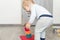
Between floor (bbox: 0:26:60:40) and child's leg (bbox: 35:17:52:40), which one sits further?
floor (bbox: 0:26:60:40)

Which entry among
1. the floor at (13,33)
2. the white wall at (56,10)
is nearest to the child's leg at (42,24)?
the floor at (13,33)

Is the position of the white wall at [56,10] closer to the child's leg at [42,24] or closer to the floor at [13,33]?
the floor at [13,33]

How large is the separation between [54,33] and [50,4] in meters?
0.63

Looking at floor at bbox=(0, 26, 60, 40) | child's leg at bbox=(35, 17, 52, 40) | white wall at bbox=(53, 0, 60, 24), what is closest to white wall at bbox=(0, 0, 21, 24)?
floor at bbox=(0, 26, 60, 40)

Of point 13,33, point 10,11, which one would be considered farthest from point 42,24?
point 10,11

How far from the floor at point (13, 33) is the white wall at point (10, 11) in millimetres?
163

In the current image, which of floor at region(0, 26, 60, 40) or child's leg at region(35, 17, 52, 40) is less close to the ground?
child's leg at region(35, 17, 52, 40)

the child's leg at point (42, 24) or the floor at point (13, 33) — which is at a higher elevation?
the child's leg at point (42, 24)

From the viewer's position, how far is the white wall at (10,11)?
3.17 m

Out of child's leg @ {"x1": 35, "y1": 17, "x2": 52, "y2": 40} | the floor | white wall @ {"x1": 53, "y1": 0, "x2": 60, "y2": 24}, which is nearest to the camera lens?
child's leg @ {"x1": 35, "y1": 17, "x2": 52, "y2": 40}

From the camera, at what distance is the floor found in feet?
8.45

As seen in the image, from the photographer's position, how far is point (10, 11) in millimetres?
3205

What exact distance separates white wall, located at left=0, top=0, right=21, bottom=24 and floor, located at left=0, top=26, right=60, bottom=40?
0.16m

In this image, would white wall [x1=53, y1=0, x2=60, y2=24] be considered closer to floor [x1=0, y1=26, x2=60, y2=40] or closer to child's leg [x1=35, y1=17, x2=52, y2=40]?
floor [x1=0, y1=26, x2=60, y2=40]
